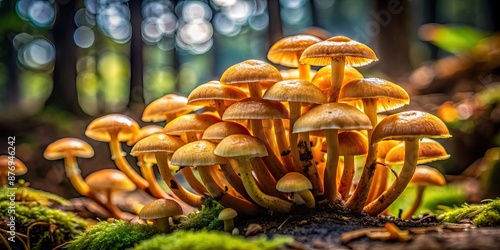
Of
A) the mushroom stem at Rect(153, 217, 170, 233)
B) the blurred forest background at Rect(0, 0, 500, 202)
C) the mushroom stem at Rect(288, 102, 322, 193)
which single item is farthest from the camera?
the blurred forest background at Rect(0, 0, 500, 202)

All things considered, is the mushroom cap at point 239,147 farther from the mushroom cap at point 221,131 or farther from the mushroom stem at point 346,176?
the mushroom stem at point 346,176

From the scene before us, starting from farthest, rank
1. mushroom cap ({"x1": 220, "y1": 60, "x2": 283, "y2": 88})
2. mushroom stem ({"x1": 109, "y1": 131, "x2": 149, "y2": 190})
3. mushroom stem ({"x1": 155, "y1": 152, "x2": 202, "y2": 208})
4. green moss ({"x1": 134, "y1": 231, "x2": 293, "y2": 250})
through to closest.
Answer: mushroom stem ({"x1": 109, "y1": 131, "x2": 149, "y2": 190}) → mushroom stem ({"x1": 155, "y1": 152, "x2": 202, "y2": 208}) → mushroom cap ({"x1": 220, "y1": 60, "x2": 283, "y2": 88}) → green moss ({"x1": 134, "y1": 231, "x2": 293, "y2": 250})

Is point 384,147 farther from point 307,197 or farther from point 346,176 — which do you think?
point 307,197

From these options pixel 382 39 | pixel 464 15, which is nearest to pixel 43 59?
pixel 382 39

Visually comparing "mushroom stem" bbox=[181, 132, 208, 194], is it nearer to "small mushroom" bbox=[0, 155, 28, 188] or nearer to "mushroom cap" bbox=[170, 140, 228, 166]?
"mushroom cap" bbox=[170, 140, 228, 166]

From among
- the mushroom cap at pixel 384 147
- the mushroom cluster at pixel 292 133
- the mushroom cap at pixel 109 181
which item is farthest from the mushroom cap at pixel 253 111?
the mushroom cap at pixel 109 181

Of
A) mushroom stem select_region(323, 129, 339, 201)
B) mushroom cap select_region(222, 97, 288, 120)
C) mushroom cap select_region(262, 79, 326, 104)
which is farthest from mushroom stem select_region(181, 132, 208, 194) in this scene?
mushroom stem select_region(323, 129, 339, 201)

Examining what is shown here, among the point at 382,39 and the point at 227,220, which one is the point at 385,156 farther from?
the point at 382,39
